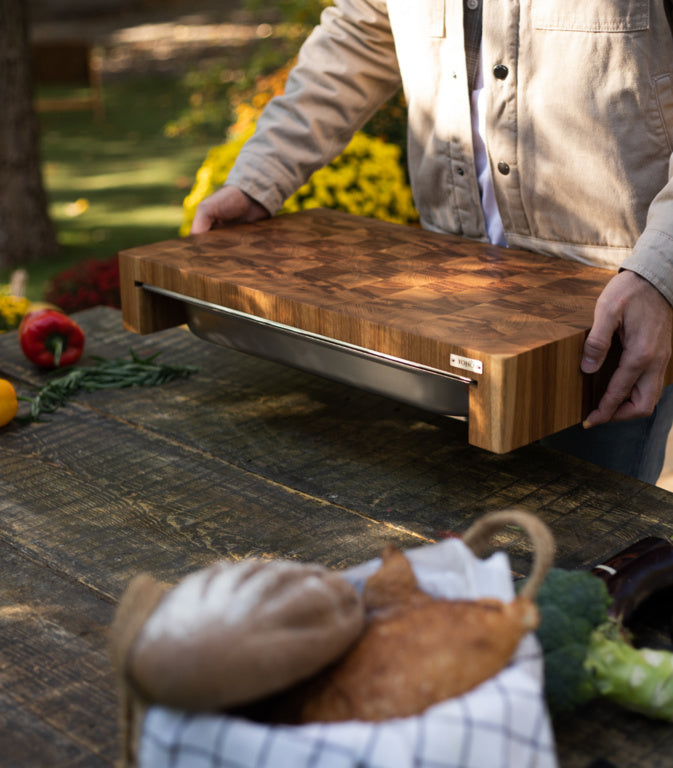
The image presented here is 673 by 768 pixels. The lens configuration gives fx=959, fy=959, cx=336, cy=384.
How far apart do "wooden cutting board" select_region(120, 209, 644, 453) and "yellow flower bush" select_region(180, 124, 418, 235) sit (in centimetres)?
135

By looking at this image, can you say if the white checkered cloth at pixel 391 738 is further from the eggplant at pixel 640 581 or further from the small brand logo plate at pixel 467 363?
the small brand logo plate at pixel 467 363

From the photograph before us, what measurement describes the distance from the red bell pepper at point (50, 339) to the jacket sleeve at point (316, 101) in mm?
478

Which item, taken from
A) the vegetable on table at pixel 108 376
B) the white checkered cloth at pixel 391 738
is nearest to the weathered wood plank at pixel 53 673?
the white checkered cloth at pixel 391 738

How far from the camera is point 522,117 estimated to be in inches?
67.6

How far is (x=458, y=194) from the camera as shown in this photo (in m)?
1.92

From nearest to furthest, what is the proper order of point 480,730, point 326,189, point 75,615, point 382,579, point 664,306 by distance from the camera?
point 480,730 < point 382,579 < point 75,615 < point 664,306 < point 326,189

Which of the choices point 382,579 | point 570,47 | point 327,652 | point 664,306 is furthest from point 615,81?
point 327,652

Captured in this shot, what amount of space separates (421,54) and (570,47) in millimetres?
341

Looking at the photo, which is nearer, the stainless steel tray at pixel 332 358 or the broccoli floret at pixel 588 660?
the broccoli floret at pixel 588 660

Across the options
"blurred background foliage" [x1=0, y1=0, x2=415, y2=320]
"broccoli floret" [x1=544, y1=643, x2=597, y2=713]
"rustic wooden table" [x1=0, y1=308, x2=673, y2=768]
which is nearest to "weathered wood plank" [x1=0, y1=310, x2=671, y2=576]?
"rustic wooden table" [x1=0, y1=308, x2=673, y2=768]

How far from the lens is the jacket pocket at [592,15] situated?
1.54 meters

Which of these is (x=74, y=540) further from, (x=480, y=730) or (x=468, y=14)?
(x=468, y=14)

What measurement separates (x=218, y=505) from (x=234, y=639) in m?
0.77

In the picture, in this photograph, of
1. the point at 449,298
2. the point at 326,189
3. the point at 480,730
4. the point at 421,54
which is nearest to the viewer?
the point at 480,730
